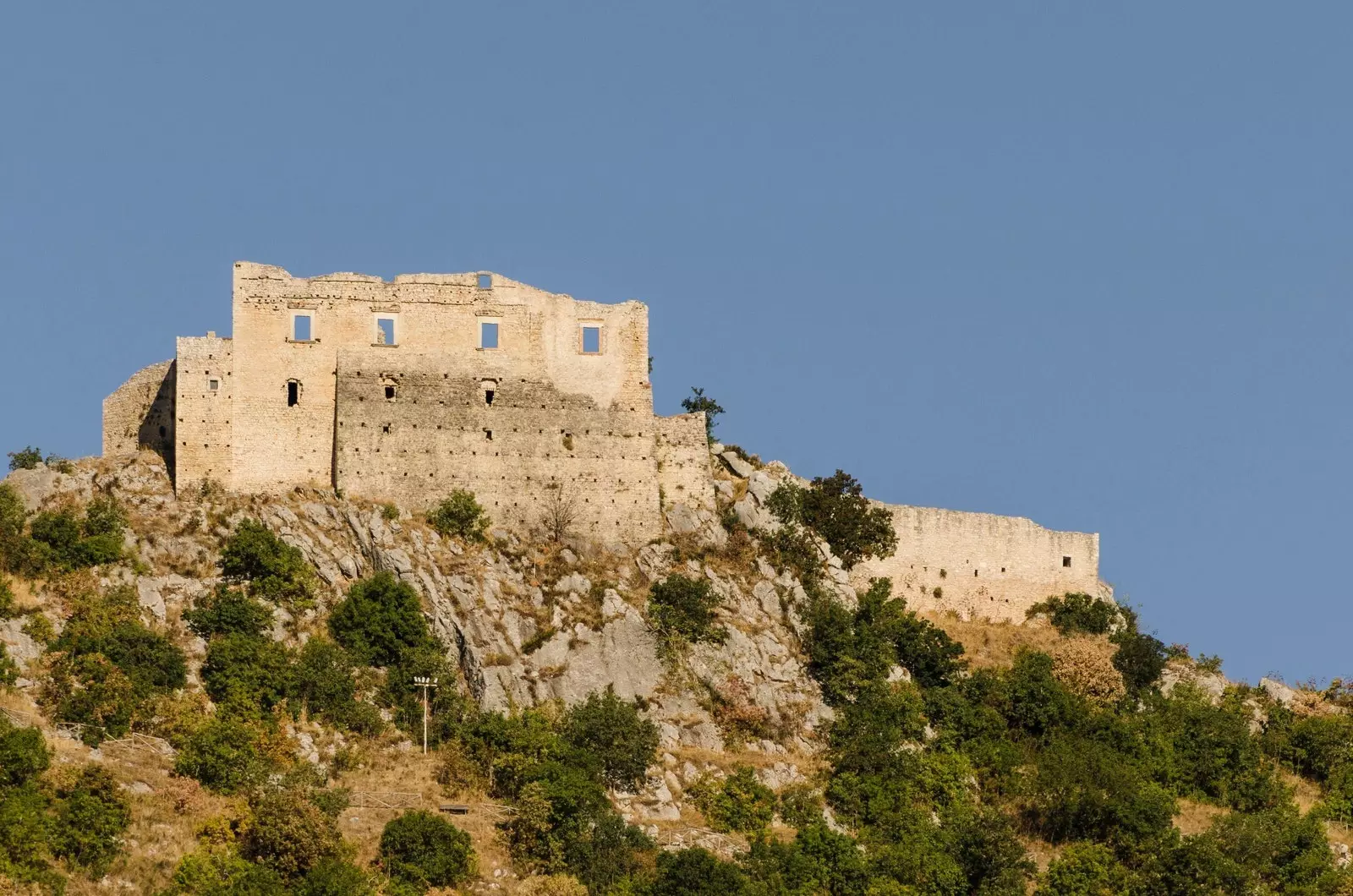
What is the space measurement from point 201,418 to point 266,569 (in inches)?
182

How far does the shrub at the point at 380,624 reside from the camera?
192 feet

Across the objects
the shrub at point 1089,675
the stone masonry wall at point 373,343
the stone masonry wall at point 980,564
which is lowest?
the shrub at point 1089,675

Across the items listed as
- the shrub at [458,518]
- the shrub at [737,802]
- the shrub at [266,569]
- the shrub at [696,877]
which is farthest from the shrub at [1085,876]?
the shrub at [266,569]

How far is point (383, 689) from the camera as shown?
57969mm

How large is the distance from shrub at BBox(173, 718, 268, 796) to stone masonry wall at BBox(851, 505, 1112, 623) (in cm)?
1826

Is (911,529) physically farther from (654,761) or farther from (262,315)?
(262,315)

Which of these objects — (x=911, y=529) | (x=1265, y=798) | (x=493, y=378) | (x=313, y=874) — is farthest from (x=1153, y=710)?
(x=313, y=874)

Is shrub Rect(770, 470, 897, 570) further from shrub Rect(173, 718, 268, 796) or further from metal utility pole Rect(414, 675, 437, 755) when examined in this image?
shrub Rect(173, 718, 268, 796)

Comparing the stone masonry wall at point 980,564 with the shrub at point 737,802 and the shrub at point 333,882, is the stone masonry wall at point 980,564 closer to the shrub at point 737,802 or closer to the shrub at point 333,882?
the shrub at point 737,802

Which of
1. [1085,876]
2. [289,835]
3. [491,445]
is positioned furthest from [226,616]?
[1085,876]

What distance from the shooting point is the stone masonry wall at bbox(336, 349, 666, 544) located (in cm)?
6197

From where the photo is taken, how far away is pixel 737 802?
56750mm

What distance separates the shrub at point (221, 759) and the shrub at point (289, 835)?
43.0 inches

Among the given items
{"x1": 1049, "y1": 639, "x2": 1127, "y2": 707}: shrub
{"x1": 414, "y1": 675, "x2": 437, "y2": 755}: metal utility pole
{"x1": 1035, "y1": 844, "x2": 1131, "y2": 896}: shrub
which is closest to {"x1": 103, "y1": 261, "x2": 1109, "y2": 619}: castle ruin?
{"x1": 414, "y1": 675, "x2": 437, "y2": 755}: metal utility pole
